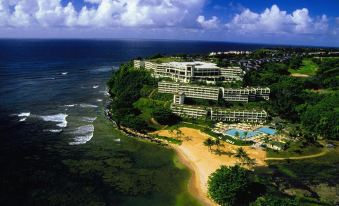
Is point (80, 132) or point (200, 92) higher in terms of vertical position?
point (200, 92)

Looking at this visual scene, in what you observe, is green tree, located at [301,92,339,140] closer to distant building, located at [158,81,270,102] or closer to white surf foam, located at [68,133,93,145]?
distant building, located at [158,81,270,102]

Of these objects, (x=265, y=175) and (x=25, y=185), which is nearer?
(x=25, y=185)

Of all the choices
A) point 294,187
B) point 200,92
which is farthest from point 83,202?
point 200,92

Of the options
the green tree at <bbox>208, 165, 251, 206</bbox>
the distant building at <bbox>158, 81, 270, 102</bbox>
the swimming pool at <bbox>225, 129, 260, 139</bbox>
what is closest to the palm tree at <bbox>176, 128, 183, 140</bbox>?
the swimming pool at <bbox>225, 129, 260, 139</bbox>

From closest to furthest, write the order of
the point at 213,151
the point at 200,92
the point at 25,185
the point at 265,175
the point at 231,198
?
1. the point at 231,198
2. the point at 25,185
3. the point at 265,175
4. the point at 213,151
5. the point at 200,92

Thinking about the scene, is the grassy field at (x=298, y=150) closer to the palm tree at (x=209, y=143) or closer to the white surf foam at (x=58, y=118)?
the palm tree at (x=209, y=143)

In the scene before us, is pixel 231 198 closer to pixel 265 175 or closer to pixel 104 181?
pixel 265 175
